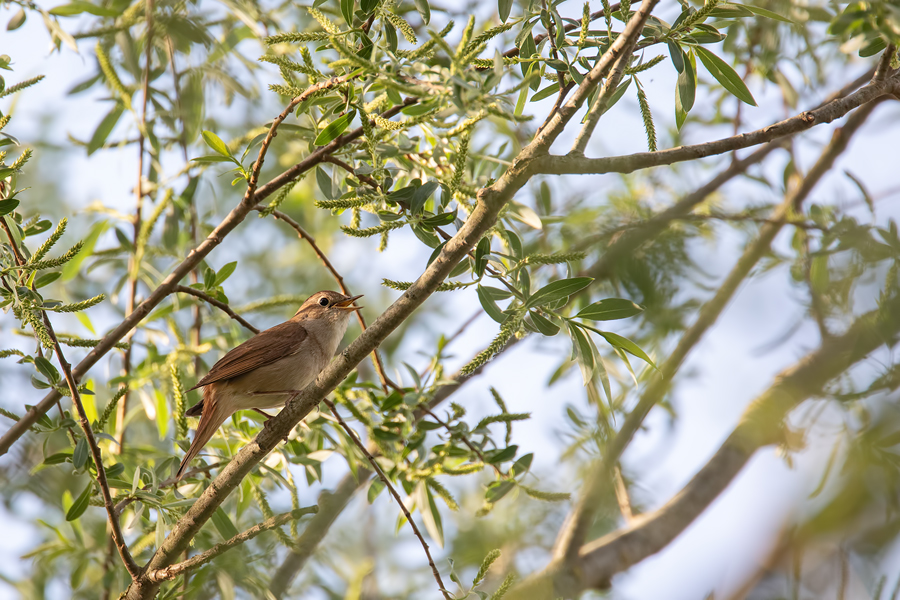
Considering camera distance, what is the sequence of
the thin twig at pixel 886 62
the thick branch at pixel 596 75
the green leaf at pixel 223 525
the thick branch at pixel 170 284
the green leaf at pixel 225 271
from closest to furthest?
the thick branch at pixel 596 75 → the thin twig at pixel 886 62 → the thick branch at pixel 170 284 → the green leaf at pixel 223 525 → the green leaf at pixel 225 271

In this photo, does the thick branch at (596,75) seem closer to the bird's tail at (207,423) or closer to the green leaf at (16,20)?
the bird's tail at (207,423)

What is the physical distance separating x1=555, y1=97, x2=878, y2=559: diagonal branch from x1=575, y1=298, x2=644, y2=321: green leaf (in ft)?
1.07

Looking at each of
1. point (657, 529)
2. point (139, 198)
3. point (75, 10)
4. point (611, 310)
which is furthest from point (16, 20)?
point (657, 529)

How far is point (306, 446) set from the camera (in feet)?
14.6

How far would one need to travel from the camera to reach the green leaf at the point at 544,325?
319 centimetres

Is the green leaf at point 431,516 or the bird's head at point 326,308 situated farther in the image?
the bird's head at point 326,308

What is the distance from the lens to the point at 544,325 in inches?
125

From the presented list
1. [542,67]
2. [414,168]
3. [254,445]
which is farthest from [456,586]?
[542,67]

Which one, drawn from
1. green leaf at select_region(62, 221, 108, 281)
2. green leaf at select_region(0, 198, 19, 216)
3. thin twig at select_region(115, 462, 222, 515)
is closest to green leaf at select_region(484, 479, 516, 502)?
thin twig at select_region(115, 462, 222, 515)

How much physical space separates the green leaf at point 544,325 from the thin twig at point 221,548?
1.31 metres

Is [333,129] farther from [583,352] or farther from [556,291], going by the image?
[583,352]

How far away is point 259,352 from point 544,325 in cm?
244

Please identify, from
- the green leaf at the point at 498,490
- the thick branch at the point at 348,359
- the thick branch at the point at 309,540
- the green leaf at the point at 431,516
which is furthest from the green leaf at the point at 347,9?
the green leaf at the point at 431,516

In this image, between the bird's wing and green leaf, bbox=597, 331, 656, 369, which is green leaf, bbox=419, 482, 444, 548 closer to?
the bird's wing
